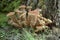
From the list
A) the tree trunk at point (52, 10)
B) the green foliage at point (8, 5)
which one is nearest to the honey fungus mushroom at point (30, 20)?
the tree trunk at point (52, 10)

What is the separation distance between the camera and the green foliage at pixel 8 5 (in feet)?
20.0

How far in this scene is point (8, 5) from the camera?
20.5 ft

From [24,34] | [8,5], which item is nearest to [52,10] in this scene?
[24,34]

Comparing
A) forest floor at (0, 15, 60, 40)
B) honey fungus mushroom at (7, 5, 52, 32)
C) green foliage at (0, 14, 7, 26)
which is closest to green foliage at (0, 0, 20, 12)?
green foliage at (0, 14, 7, 26)

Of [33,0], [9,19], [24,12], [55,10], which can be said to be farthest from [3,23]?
[55,10]

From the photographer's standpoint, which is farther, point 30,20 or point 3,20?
point 3,20

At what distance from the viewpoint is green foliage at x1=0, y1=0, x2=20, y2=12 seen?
20.0 feet

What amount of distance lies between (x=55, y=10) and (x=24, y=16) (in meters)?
1.03

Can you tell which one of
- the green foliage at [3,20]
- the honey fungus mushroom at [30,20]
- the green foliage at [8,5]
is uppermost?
the green foliage at [8,5]

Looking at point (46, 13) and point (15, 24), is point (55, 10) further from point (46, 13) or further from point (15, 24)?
point (15, 24)

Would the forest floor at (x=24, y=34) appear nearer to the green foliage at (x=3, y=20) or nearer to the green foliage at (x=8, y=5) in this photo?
the green foliage at (x=3, y=20)

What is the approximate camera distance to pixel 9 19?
5.62 m

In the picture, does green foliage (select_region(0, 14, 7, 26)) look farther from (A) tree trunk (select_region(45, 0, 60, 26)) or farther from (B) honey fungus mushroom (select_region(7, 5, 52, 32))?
(A) tree trunk (select_region(45, 0, 60, 26))

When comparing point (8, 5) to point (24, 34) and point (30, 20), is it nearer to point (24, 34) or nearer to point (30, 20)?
point (30, 20)
